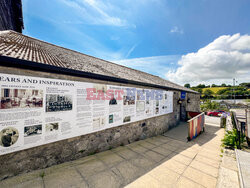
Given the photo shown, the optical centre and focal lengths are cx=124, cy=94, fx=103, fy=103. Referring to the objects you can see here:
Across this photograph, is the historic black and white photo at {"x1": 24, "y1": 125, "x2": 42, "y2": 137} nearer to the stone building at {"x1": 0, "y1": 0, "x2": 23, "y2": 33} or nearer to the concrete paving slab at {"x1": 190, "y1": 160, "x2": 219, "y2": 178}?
the concrete paving slab at {"x1": 190, "y1": 160, "x2": 219, "y2": 178}

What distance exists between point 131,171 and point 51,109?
9.94ft

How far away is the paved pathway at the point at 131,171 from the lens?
261 centimetres

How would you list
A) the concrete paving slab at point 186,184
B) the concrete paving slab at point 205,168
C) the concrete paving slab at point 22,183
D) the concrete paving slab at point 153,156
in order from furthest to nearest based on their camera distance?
the concrete paving slab at point 153,156, the concrete paving slab at point 205,168, the concrete paving slab at point 186,184, the concrete paving slab at point 22,183

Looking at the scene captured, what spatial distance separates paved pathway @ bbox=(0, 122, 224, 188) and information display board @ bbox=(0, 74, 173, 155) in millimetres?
879

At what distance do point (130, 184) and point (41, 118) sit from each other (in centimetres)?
296

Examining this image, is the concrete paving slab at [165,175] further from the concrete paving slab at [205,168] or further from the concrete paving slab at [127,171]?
the concrete paving slab at [205,168]

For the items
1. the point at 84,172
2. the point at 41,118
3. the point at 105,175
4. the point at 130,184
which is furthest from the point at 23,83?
the point at 130,184

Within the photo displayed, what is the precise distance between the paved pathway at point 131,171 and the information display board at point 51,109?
2.88 feet

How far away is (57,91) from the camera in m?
3.09

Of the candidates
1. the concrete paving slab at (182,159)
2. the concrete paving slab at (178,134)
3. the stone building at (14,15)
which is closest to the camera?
the concrete paving slab at (182,159)

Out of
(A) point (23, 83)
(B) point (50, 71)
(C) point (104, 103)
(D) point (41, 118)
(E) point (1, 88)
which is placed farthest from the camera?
(C) point (104, 103)

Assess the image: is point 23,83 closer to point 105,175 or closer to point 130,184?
point 105,175

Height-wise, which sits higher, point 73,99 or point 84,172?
point 73,99

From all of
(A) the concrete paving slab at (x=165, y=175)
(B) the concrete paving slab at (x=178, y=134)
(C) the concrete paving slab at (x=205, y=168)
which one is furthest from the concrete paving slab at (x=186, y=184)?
(B) the concrete paving slab at (x=178, y=134)
